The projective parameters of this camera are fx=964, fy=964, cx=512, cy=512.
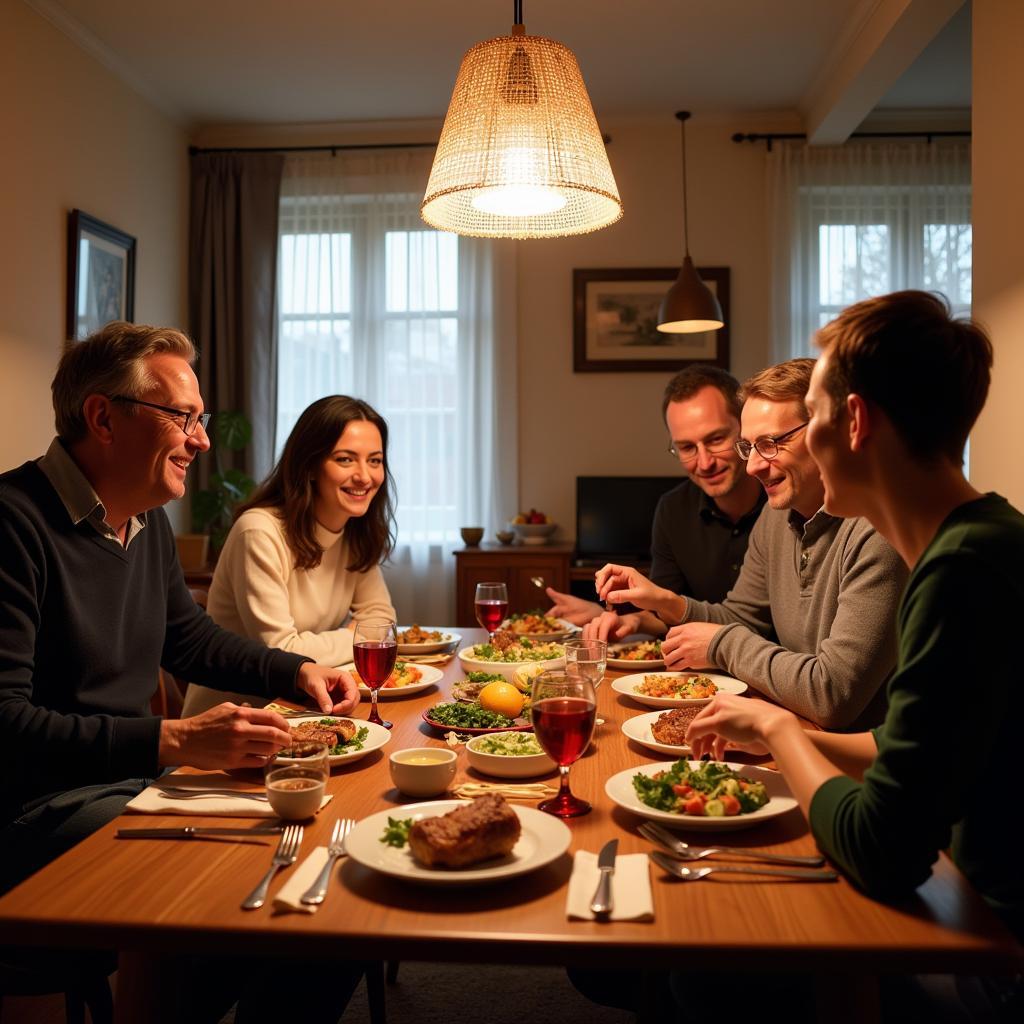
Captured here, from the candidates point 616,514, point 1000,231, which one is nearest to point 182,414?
point 1000,231

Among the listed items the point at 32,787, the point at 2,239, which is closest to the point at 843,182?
the point at 2,239

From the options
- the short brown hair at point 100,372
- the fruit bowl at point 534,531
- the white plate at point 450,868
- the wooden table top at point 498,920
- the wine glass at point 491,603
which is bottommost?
the wooden table top at point 498,920

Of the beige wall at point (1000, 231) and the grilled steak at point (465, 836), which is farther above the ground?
the beige wall at point (1000, 231)

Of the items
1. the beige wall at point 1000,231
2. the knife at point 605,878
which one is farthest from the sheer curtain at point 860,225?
the knife at point 605,878

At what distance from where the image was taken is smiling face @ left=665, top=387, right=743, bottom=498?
2875mm

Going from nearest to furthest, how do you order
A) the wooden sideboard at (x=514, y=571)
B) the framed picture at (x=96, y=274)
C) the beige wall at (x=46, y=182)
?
the beige wall at (x=46, y=182) → the framed picture at (x=96, y=274) → the wooden sideboard at (x=514, y=571)

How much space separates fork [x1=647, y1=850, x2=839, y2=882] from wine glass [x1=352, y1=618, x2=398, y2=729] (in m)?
0.71

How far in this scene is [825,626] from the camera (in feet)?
6.24

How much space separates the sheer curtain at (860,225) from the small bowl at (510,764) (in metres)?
4.54

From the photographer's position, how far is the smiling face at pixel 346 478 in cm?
264

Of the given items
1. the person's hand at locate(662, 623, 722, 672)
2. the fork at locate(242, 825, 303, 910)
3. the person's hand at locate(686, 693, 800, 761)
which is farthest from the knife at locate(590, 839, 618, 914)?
the person's hand at locate(662, 623, 722, 672)

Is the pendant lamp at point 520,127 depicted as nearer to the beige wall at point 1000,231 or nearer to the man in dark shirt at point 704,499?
the man in dark shirt at point 704,499

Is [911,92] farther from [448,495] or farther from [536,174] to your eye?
[536,174]

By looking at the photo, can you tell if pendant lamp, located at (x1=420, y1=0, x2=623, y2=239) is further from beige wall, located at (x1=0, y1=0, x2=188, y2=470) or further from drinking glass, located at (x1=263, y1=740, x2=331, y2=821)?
beige wall, located at (x1=0, y1=0, x2=188, y2=470)
